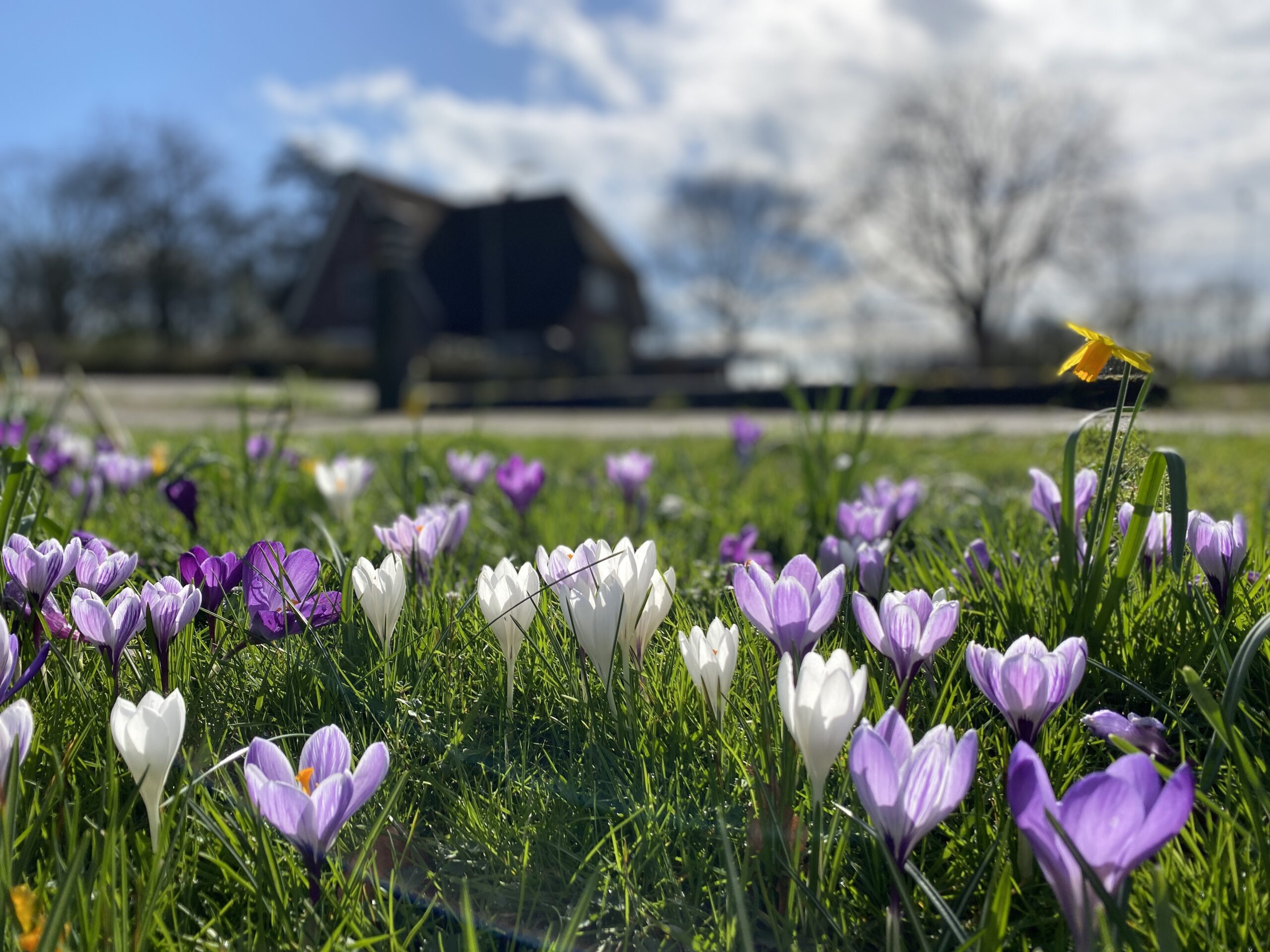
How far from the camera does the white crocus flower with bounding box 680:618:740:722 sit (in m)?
1.18

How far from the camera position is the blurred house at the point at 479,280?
35.8 m

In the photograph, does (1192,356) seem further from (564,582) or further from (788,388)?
(564,582)

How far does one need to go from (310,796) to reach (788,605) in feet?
2.08

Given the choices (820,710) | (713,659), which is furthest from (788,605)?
(820,710)

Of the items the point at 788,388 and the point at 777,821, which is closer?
the point at 777,821

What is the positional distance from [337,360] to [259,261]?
26197mm

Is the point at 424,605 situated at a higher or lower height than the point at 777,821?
higher

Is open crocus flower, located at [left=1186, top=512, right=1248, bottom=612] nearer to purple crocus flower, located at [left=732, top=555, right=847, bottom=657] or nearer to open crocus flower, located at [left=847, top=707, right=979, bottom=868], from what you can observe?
purple crocus flower, located at [left=732, top=555, right=847, bottom=657]

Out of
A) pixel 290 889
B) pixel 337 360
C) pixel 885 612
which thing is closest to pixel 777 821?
pixel 885 612

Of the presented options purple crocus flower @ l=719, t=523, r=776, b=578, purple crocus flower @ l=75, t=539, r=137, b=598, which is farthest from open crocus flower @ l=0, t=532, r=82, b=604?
purple crocus flower @ l=719, t=523, r=776, b=578

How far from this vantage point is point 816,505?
298cm

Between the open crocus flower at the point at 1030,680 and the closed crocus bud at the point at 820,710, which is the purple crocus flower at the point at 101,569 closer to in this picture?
the closed crocus bud at the point at 820,710

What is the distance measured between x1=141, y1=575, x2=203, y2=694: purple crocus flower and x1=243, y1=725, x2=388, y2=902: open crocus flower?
0.42 m

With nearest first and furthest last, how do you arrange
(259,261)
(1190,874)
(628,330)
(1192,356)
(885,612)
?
(1190,874) → (885,612) → (1192,356) → (628,330) → (259,261)
